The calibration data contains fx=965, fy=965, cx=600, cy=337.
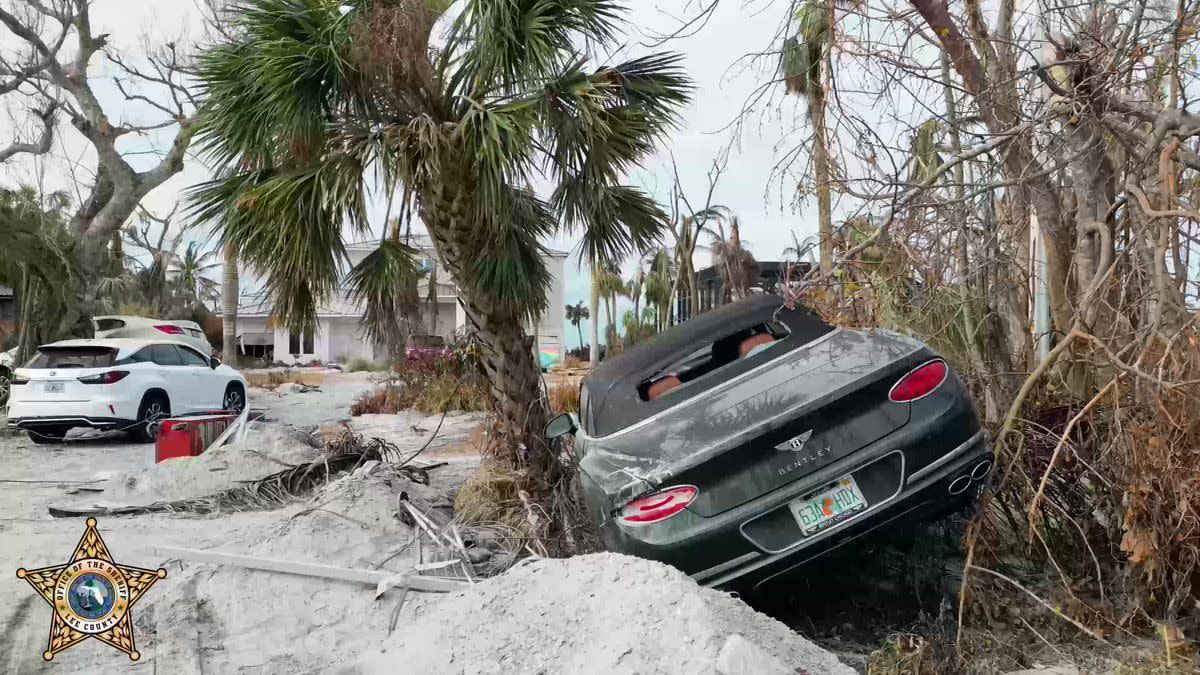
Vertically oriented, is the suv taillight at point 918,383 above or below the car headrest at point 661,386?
above

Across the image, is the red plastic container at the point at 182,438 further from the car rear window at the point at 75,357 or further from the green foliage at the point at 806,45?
the green foliage at the point at 806,45

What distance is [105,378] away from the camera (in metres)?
14.7

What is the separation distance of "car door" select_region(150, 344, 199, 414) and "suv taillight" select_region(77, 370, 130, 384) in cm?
85

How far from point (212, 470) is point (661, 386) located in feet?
21.5

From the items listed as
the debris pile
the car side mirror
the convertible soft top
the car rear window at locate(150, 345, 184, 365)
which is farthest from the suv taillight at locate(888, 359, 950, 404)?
the car rear window at locate(150, 345, 184, 365)

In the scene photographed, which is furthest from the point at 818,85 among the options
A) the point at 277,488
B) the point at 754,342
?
the point at 277,488

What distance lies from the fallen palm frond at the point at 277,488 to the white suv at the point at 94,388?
6.30 m

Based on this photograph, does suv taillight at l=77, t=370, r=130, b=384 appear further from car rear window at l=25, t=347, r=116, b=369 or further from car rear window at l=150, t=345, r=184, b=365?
car rear window at l=150, t=345, r=184, b=365

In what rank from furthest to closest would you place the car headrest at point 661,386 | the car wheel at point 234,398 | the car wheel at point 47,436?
the car wheel at point 234,398 < the car wheel at point 47,436 < the car headrest at point 661,386

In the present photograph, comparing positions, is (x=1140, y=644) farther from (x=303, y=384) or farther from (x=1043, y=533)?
(x=303, y=384)

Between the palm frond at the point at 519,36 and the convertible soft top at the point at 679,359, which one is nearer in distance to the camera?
the convertible soft top at the point at 679,359

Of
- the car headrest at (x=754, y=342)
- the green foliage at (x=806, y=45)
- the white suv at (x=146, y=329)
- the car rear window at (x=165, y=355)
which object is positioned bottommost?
the car rear window at (x=165, y=355)

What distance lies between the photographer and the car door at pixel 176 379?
15727 mm

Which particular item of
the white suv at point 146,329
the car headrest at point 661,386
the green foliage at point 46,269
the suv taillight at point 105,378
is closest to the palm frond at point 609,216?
the car headrest at point 661,386
